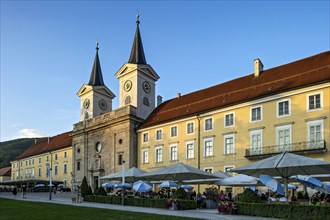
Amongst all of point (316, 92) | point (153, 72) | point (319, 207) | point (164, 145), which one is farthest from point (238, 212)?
point (153, 72)

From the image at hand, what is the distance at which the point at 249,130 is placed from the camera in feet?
109

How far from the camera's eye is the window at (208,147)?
36.6 m

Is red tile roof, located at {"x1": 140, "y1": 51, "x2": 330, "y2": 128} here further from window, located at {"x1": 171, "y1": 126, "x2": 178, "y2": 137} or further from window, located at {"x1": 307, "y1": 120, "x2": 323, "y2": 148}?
window, located at {"x1": 307, "y1": 120, "x2": 323, "y2": 148}

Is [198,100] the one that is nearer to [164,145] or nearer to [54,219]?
[164,145]

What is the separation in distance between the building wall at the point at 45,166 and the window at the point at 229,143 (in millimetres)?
34463

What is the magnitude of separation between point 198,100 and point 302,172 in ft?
81.4

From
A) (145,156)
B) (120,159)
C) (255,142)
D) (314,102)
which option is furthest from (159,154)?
(314,102)

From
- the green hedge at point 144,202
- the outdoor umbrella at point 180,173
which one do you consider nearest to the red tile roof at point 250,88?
the outdoor umbrella at point 180,173

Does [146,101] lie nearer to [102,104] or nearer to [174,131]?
[102,104]

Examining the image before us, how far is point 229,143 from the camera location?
115 ft

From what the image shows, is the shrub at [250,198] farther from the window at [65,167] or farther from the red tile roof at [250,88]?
the window at [65,167]

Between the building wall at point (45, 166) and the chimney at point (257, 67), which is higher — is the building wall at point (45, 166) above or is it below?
below

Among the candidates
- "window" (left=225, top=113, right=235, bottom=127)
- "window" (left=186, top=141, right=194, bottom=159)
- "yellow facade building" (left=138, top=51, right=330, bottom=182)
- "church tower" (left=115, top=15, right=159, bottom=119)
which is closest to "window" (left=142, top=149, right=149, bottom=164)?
"yellow facade building" (left=138, top=51, right=330, bottom=182)

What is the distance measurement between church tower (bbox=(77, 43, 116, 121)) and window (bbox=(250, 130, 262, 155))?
95.0 feet
